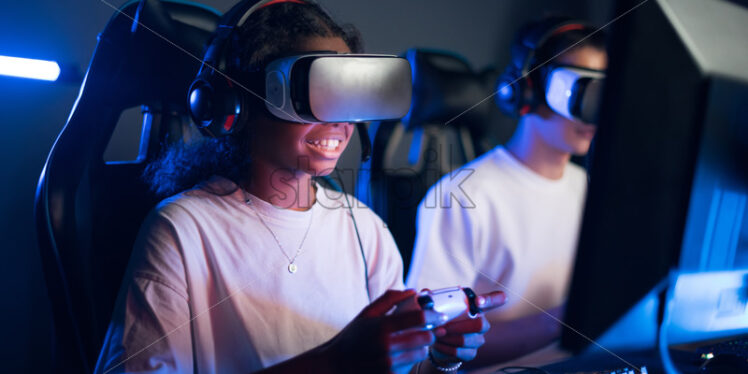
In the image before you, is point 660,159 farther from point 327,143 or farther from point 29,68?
point 29,68

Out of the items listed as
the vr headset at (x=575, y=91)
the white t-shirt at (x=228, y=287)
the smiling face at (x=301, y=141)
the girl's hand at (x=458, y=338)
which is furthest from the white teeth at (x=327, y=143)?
the vr headset at (x=575, y=91)

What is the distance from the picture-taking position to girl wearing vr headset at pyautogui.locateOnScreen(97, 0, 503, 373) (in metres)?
0.73

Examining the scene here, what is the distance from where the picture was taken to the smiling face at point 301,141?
85 centimetres

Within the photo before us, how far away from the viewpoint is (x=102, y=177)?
77 centimetres

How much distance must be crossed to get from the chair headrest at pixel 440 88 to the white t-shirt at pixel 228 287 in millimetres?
352

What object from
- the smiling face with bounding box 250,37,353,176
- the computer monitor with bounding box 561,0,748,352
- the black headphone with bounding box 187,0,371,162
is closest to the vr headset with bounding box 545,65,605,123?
the computer monitor with bounding box 561,0,748,352

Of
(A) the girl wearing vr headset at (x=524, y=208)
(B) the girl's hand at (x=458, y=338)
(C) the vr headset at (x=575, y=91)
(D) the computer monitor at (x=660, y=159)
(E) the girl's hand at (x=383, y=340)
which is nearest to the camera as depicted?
(D) the computer monitor at (x=660, y=159)

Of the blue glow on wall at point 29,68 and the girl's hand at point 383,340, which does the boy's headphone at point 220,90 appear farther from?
the girl's hand at point 383,340

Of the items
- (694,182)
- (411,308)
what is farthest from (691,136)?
(411,308)

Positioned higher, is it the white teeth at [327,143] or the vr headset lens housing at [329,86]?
the vr headset lens housing at [329,86]

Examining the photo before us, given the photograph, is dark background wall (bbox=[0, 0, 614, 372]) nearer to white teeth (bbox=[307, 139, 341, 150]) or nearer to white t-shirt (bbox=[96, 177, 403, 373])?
white t-shirt (bbox=[96, 177, 403, 373])

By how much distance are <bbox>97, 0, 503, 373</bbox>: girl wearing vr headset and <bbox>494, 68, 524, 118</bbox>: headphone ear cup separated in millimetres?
423

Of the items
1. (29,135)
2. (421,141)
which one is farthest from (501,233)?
(29,135)

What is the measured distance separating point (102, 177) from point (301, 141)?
0.31 meters
